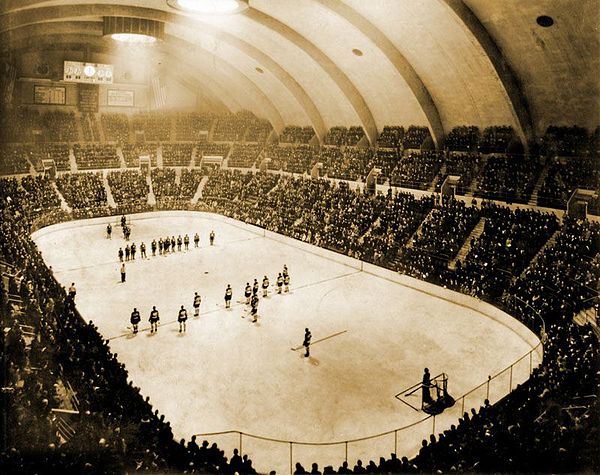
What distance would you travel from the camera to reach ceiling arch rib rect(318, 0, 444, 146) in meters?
23.9

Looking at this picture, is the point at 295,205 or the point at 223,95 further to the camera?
the point at 223,95

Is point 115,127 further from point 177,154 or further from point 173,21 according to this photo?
point 173,21

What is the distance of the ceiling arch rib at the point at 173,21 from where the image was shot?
88.3 feet

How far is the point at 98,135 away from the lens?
44812 millimetres

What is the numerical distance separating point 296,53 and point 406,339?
21989mm

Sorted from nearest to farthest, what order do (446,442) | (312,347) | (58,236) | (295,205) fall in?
1. (446,442)
2. (312,347)
3. (58,236)
4. (295,205)

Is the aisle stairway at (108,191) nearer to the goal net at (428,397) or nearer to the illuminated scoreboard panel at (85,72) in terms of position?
the illuminated scoreboard panel at (85,72)

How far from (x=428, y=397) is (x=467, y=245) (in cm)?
1276

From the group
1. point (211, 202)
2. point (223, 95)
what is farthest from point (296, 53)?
point (223, 95)

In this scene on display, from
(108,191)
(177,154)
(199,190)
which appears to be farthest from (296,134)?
(108,191)

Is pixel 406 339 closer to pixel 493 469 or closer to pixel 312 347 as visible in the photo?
pixel 312 347

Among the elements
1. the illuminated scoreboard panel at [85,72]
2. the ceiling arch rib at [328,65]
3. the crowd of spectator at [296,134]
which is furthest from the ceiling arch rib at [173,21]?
the illuminated scoreboard panel at [85,72]

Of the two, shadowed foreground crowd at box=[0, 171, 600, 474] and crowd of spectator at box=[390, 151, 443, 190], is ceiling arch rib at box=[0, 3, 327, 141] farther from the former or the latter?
shadowed foreground crowd at box=[0, 171, 600, 474]

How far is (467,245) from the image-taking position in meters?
22.8
